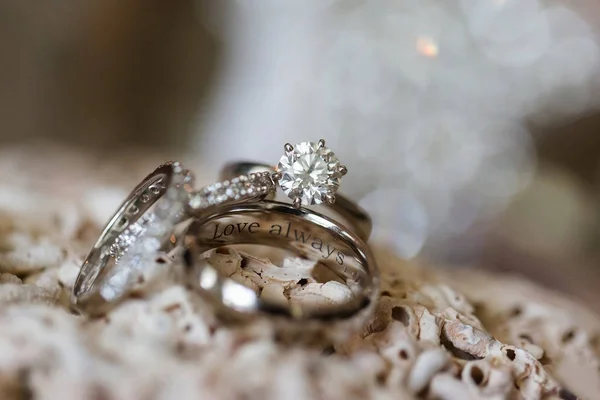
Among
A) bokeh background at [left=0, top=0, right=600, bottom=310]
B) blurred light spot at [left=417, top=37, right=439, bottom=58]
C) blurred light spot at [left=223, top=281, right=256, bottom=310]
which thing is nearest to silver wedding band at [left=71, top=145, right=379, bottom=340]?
blurred light spot at [left=223, top=281, right=256, bottom=310]

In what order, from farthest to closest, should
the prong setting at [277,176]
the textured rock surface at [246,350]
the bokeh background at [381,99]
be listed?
the bokeh background at [381,99] < the prong setting at [277,176] < the textured rock surface at [246,350]

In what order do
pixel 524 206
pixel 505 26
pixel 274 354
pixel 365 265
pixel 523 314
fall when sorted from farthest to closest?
pixel 524 206, pixel 505 26, pixel 523 314, pixel 365 265, pixel 274 354

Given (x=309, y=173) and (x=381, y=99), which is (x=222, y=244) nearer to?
(x=309, y=173)

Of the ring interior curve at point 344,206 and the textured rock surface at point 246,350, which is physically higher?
the ring interior curve at point 344,206

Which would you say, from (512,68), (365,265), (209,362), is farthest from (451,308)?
(512,68)

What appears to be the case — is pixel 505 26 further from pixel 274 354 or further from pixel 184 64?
pixel 274 354

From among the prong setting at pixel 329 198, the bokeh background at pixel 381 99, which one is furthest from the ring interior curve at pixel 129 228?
the bokeh background at pixel 381 99

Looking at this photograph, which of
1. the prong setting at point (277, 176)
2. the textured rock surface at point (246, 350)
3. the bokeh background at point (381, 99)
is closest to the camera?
the textured rock surface at point (246, 350)

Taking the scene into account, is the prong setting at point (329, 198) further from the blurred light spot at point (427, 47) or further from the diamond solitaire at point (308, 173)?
the blurred light spot at point (427, 47)

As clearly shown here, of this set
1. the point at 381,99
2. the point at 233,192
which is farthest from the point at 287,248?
the point at 381,99
